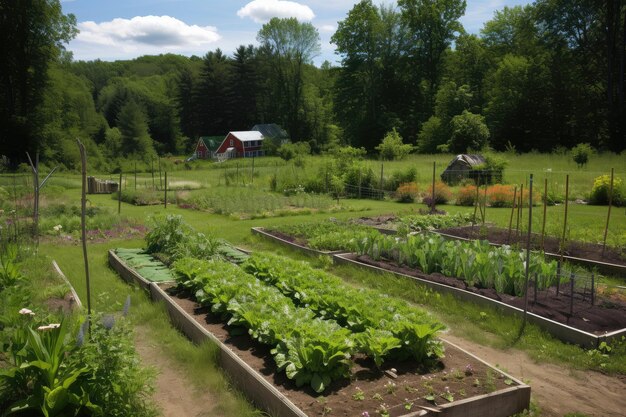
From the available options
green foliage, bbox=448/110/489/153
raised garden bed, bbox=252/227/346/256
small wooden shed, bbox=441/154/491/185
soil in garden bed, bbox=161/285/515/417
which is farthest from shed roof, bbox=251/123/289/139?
soil in garden bed, bbox=161/285/515/417

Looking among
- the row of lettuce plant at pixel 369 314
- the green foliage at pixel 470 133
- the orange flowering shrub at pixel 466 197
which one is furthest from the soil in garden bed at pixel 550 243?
the green foliage at pixel 470 133

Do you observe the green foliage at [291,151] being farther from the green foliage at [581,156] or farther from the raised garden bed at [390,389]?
the raised garden bed at [390,389]

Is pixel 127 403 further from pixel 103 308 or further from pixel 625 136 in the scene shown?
pixel 625 136

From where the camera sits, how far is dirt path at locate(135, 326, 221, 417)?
4.43m

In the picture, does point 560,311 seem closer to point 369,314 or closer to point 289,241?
point 369,314

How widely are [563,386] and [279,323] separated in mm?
2780

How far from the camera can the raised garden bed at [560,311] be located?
5664 mm

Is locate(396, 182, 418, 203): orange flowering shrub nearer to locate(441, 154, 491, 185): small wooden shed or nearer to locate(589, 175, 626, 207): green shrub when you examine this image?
locate(441, 154, 491, 185): small wooden shed

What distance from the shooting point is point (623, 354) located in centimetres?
540

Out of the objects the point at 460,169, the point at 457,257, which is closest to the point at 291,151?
the point at 460,169

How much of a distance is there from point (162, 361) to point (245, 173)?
812 inches

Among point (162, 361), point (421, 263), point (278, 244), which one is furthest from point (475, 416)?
point (278, 244)

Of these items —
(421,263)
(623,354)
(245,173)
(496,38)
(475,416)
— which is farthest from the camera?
(496,38)

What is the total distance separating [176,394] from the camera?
188 inches
